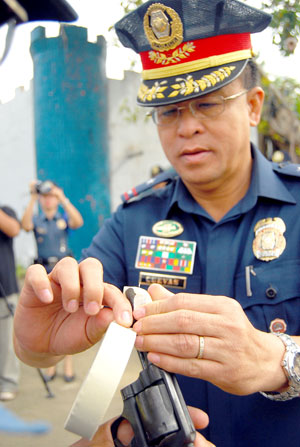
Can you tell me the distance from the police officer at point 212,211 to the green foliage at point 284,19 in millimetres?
1324

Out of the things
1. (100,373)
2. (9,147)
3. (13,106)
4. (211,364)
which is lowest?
(9,147)

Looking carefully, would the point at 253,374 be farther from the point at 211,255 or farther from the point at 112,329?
the point at 211,255

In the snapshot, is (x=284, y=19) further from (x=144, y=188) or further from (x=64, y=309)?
(x=64, y=309)

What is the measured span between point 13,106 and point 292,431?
27.7ft

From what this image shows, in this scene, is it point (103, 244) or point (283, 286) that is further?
point (103, 244)

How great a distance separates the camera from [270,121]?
18.7 feet

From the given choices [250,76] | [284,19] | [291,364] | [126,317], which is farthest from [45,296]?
[284,19]

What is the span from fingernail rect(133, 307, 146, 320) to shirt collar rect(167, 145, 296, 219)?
69 centimetres

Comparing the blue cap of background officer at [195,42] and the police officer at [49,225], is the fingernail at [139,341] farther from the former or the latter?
the police officer at [49,225]

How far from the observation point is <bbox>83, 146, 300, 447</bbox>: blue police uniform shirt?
4.43 ft

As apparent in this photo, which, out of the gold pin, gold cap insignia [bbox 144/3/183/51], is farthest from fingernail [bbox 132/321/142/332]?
the gold pin

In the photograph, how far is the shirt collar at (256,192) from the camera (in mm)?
1521

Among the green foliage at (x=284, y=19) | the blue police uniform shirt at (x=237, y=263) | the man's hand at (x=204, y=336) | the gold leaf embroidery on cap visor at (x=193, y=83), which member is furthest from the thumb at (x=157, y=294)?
the green foliage at (x=284, y=19)

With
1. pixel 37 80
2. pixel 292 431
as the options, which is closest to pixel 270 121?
pixel 37 80
